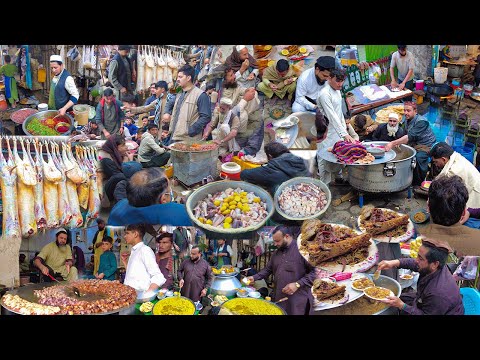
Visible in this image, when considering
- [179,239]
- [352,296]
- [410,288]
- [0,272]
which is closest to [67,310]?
[0,272]

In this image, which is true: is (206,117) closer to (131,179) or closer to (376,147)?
(131,179)

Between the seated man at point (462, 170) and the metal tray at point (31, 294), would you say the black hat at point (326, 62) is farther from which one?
the metal tray at point (31, 294)

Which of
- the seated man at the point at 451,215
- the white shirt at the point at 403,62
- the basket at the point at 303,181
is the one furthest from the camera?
the white shirt at the point at 403,62

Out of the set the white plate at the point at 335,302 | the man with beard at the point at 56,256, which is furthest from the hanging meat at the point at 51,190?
the white plate at the point at 335,302

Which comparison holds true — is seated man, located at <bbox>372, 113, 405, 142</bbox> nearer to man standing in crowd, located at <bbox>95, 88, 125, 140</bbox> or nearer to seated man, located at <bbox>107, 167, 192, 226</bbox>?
seated man, located at <bbox>107, 167, 192, 226</bbox>

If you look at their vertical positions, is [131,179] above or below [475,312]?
above

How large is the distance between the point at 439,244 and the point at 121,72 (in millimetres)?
3697

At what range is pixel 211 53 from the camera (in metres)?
7.97

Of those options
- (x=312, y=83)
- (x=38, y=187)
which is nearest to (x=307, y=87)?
(x=312, y=83)

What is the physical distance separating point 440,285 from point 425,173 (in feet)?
3.87

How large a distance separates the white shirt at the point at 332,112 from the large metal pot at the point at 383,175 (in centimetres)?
35

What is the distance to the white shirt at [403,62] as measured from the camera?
320 inches

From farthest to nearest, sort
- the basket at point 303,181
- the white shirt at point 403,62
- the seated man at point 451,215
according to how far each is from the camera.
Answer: the white shirt at point 403,62, the basket at point 303,181, the seated man at point 451,215

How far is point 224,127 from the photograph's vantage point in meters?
8.04
